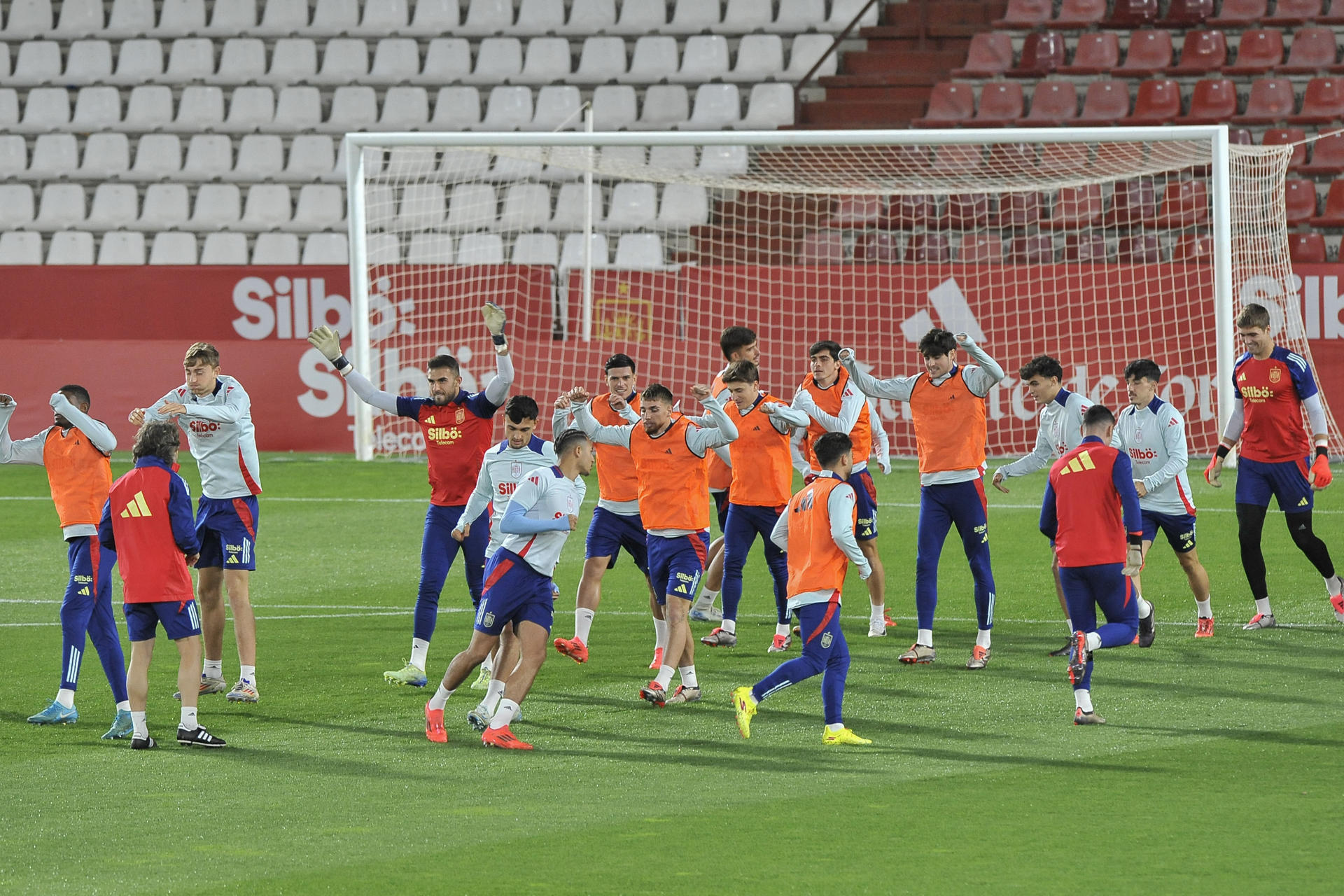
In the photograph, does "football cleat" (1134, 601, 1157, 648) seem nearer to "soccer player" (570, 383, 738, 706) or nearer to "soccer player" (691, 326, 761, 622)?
"soccer player" (691, 326, 761, 622)

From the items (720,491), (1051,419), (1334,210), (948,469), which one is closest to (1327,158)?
(1334,210)

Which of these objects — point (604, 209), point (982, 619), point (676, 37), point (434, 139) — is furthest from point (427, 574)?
point (676, 37)

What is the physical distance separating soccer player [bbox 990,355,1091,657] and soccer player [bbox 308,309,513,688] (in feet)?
9.99

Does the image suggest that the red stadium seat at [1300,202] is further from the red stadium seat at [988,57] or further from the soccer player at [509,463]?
the soccer player at [509,463]

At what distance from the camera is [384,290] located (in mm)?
22109

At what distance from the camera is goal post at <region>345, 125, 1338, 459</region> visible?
20.0 m

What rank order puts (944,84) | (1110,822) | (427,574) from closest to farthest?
(1110,822), (427,574), (944,84)

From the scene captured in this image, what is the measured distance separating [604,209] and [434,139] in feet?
19.3

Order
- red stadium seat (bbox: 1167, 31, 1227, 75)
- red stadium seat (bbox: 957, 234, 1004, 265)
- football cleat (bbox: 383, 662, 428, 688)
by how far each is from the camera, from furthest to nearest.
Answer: red stadium seat (bbox: 1167, 31, 1227, 75)
red stadium seat (bbox: 957, 234, 1004, 265)
football cleat (bbox: 383, 662, 428, 688)

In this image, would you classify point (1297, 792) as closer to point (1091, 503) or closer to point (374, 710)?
point (1091, 503)

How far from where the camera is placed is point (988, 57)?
Result: 24359 millimetres

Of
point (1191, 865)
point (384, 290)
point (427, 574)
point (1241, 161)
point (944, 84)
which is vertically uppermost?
point (944, 84)

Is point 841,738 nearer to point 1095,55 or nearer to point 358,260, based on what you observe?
point 358,260

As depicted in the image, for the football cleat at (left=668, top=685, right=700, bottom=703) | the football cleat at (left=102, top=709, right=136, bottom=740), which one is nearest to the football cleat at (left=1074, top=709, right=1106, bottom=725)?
the football cleat at (left=668, top=685, right=700, bottom=703)
